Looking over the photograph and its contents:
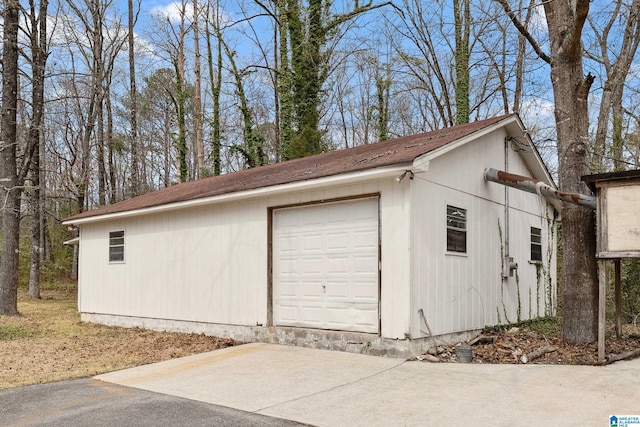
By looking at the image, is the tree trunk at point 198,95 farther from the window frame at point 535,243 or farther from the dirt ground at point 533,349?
the dirt ground at point 533,349

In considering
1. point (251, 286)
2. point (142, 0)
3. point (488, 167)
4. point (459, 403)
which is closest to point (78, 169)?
point (142, 0)

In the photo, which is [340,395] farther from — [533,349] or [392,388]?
[533,349]

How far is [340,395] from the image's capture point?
5.50 meters

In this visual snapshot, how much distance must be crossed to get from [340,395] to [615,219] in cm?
412

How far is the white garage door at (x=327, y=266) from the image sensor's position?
7.68 m

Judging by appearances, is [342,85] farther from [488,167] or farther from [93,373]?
[93,373]

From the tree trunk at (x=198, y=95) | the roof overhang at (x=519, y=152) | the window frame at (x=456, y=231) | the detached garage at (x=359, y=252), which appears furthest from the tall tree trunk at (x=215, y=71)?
the window frame at (x=456, y=231)

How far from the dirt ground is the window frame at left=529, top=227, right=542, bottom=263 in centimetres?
252

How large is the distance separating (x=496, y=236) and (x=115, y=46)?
20402 mm

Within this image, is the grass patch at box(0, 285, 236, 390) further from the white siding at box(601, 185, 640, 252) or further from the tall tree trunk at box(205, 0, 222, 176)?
the tall tree trunk at box(205, 0, 222, 176)

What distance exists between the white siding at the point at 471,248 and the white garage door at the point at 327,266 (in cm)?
71

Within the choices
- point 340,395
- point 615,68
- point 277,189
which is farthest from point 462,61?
point 340,395

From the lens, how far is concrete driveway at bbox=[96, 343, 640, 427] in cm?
472

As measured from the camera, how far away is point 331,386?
5879 mm
